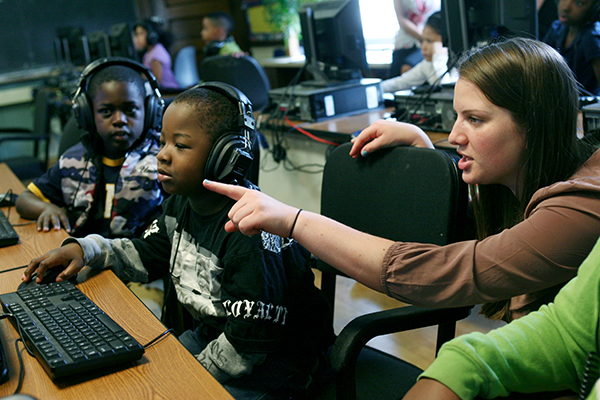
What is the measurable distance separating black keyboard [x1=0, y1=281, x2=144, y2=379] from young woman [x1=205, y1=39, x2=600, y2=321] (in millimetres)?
261

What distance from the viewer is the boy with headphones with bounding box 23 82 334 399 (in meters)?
0.95

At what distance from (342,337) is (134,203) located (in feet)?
3.01

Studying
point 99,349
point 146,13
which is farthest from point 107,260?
point 146,13

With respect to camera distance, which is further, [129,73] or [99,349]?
[129,73]

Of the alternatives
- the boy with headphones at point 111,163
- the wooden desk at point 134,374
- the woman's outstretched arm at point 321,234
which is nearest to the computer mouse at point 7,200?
the boy with headphones at point 111,163

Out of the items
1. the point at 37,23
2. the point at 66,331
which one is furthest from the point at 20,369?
the point at 37,23

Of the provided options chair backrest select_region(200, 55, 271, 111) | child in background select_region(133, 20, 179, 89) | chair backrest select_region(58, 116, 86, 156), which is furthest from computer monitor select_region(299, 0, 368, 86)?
child in background select_region(133, 20, 179, 89)

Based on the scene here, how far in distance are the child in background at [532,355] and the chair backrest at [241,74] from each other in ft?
9.68

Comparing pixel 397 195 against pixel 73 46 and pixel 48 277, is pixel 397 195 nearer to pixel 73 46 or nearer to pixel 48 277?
pixel 48 277

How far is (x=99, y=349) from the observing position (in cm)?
80

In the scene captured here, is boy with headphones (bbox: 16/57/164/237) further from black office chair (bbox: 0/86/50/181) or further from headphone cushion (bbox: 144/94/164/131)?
black office chair (bbox: 0/86/50/181)

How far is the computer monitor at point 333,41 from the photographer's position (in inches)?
109

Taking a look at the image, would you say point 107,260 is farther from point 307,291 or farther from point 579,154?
point 579,154

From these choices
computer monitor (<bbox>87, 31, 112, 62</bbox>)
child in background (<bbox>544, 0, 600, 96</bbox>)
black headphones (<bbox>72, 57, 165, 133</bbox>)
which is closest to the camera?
black headphones (<bbox>72, 57, 165, 133</bbox>)
